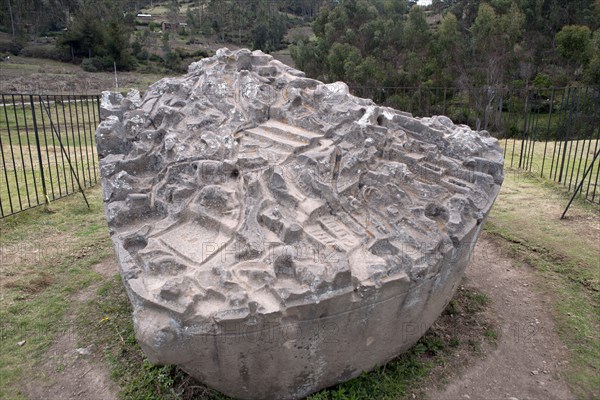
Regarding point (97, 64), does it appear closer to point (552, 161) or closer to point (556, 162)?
point (556, 162)

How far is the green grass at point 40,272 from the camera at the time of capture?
4.43 metres

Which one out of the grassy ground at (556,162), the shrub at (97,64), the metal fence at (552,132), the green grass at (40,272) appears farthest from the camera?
the shrub at (97,64)

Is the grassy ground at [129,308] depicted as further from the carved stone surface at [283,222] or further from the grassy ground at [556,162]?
the grassy ground at [556,162]

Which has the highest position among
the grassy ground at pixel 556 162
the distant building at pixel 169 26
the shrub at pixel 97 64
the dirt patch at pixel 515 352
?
the distant building at pixel 169 26

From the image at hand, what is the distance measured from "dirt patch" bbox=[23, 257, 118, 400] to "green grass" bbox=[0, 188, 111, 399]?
10cm

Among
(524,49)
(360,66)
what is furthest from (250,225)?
(524,49)

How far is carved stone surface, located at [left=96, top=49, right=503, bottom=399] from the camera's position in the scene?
3160 millimetres

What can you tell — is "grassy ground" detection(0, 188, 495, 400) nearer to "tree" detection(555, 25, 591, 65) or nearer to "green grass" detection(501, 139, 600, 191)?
"green grass" detection(501, 139, 600, 191)

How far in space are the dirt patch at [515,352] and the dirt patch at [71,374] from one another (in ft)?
8.93

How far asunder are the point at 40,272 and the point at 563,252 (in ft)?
22.0

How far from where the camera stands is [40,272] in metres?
5.86

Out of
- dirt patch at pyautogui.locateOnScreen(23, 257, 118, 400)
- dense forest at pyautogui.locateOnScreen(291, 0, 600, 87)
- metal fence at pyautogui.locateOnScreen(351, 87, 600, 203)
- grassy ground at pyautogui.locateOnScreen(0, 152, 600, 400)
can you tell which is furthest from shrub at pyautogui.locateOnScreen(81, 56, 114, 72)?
dirt patch at pyautogui.locateOnScreen(23, 257, 118, 400)

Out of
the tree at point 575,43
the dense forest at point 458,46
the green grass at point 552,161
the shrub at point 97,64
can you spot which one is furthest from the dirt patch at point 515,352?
the shrub at point 97,64

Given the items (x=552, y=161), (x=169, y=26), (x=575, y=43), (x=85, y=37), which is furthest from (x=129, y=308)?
(x=169, y=26)
